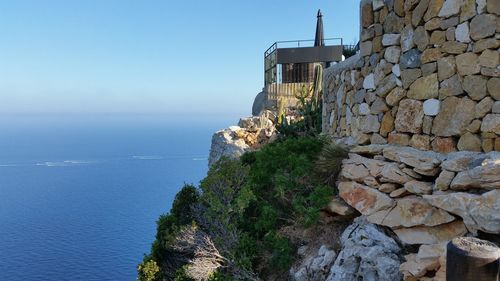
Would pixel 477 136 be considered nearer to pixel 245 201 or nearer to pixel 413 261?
pixel 413 261

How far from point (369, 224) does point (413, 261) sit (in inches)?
37.7

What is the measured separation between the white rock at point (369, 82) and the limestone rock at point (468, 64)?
1337 mm

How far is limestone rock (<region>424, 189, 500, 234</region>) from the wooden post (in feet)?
6.21

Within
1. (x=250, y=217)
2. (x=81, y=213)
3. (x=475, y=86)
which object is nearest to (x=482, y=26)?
(x=475, y=86)

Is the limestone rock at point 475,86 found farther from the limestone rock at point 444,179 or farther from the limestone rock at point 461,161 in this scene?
the limestone rock at point 444,179

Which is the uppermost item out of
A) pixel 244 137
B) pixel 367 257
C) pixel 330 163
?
pixel 330 163

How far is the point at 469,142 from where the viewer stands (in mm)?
4262

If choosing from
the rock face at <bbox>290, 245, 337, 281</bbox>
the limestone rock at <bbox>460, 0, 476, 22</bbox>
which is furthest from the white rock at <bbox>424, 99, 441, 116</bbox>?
the rock face at <bbox>290, 245, 337, 281</bbox>

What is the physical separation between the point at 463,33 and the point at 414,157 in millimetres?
1464

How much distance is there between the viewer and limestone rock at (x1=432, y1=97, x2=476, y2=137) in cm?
426

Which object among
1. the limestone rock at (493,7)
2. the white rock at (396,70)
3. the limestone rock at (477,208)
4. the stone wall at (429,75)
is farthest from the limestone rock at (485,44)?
the limestone rock at (477,208)

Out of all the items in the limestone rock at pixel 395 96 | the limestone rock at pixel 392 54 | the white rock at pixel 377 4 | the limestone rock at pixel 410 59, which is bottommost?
the limestone rock at pixel 395 96

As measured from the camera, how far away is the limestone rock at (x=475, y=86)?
4.12m

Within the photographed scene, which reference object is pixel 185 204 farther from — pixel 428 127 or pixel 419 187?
pixel 428 127
